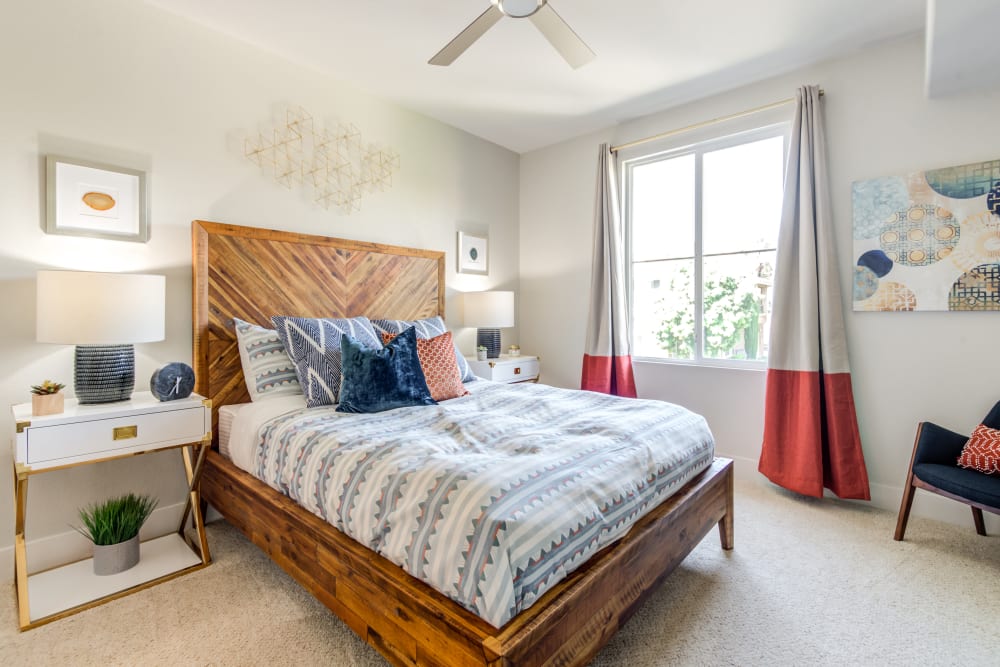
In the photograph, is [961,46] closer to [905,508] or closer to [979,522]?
[905,508]

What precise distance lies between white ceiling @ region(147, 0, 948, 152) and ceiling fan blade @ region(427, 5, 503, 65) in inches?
15.4

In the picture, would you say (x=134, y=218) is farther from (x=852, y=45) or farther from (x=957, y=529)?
(x=957, y=529)

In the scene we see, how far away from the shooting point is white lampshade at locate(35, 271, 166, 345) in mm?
1860

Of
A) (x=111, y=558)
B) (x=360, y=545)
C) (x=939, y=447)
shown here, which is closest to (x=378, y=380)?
(x=360, y=545)

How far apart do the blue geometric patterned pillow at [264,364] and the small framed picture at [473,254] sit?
1.90 metres

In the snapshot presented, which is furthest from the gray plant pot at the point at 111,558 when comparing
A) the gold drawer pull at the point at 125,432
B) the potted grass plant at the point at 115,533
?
the gold drawer pull at the point at 125,432

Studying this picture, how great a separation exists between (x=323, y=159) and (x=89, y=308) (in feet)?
5.64

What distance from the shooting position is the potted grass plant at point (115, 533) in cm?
201

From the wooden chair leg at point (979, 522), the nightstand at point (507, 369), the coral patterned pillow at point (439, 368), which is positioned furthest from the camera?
the nightstand at point (507, 369)

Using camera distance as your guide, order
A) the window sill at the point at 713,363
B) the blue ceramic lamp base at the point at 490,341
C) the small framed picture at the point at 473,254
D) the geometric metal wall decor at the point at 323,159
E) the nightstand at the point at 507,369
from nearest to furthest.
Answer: the geometric metal wall decor at the point at 323,159, the window sill at the point at 713,363, the nightstand at the point at 507,369, the blue ceramic lamp base at the point at 490,341, the small framed picture at the point at 473,254

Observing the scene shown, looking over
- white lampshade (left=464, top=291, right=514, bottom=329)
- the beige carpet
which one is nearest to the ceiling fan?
white lampshade (left=464, top=291, right=514, bottom=329)

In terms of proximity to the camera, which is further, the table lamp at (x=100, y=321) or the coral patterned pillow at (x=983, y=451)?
the coral patterned pillow at (x=983, y=451)

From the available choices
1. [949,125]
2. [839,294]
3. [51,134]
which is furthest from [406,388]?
[949,125]

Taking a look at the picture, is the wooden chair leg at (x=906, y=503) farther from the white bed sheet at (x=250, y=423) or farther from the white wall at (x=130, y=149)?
the white wall at (x=130, y=149)
